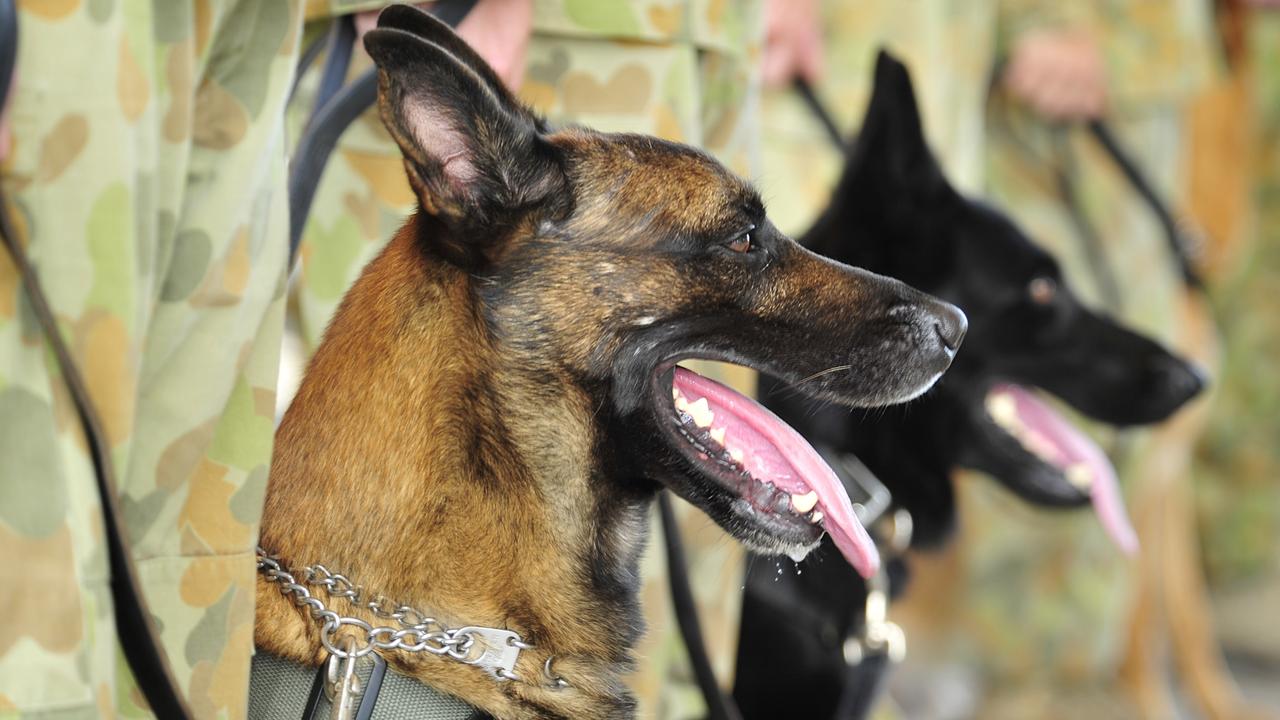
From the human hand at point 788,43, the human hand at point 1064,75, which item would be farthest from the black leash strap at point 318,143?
the human hand at point 1064,75

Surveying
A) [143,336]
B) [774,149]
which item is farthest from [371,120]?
[774,149]

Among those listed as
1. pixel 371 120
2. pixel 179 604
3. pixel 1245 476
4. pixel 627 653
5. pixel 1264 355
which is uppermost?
pixel 371 120

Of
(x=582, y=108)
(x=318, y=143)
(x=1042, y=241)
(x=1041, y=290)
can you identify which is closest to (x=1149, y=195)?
(x=1042, y=241)

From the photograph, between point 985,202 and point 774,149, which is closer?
point 985,202

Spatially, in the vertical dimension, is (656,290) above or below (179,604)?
above

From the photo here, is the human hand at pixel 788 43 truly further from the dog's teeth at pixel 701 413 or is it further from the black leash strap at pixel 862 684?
the dog's teeth at pixel 701 413

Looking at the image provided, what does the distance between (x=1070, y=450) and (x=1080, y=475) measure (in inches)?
3.8

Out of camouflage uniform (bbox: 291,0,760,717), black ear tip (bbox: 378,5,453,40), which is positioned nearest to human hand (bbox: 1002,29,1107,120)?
camouflage uniform (bbox: 291,0,760,717)

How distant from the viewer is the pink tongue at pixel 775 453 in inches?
70.2

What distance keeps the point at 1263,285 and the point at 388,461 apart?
529cm

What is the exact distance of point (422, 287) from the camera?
168cm

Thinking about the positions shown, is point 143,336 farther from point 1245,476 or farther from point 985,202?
point 1245,476

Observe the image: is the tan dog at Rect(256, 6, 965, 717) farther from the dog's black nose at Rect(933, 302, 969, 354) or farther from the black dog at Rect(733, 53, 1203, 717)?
the black dog at Rect(733, 53, 1203, 717)

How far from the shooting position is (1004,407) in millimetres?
3219
